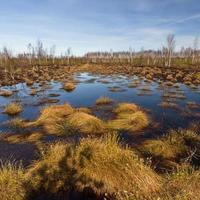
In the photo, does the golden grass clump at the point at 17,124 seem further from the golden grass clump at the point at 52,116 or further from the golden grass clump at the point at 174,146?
the golden grass clump at the point at 174,146

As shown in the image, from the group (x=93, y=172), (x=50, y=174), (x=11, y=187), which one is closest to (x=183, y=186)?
Result: (x=93, y=172)

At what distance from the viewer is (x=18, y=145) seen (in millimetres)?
11312

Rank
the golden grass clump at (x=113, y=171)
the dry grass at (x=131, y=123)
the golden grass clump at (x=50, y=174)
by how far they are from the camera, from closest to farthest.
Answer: the golden grass clump at (x=113, y=171), the golden grass clump at (x=50, y=174), the dry grass at (x=131, y=123)

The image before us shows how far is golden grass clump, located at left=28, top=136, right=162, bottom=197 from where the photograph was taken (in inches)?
252

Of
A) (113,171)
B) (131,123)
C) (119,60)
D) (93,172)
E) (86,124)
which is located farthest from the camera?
(119,60)

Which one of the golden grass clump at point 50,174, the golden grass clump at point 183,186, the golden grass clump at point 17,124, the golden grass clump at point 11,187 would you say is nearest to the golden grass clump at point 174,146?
the golden grass clump at point 183,186

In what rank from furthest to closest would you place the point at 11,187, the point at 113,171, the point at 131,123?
1. the point at 131,123
2. the point at 113,171
3. the point at 11,187

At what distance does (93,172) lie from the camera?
22.5ft

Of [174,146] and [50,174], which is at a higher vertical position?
[50,174]

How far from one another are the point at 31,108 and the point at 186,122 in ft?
37.9

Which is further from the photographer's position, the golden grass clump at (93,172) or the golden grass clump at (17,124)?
the golden grass clump at (17,124)

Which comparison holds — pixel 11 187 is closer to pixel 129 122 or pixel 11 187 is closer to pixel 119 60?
pixel 129 122

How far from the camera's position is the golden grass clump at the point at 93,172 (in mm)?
6395

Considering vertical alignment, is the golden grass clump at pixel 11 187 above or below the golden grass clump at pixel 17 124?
above
